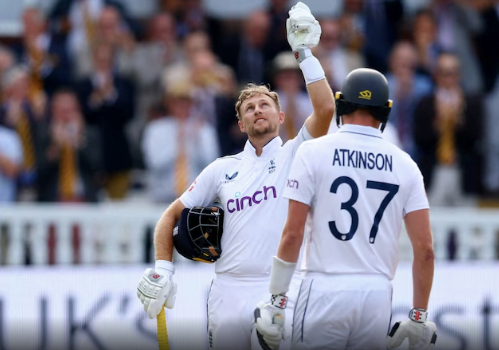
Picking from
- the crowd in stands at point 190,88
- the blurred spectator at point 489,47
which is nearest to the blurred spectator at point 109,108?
the crowd in stands at point 190,88

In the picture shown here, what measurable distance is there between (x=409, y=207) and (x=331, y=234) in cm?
49

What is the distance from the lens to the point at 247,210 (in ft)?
22.0

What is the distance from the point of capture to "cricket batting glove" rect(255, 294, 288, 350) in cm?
570

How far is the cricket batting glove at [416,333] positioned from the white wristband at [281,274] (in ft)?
2.28

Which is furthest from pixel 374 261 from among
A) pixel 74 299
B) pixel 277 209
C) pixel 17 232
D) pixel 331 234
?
pixel 17 232

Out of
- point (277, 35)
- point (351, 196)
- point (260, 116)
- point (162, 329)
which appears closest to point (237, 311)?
point (162, 329)

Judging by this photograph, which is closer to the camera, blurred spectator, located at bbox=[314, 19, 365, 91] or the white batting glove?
the white batting glove

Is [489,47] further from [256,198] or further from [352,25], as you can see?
[256,198]

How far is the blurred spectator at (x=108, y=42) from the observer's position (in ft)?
38.5

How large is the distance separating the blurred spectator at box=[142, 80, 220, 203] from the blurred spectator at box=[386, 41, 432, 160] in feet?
6.96

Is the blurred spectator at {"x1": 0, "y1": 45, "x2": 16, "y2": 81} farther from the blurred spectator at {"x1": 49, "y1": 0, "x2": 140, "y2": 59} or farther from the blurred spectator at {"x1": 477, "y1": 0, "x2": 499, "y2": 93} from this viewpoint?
the blurred spectator at {"x1": 477, "y1": 0, "x2": 499, "y2": 93}

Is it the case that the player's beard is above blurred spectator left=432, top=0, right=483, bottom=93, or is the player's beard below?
below

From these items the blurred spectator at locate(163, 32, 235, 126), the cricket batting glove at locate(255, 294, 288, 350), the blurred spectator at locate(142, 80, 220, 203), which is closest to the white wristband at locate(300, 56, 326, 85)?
the cricket batting glove at locate(255, 294, 288, 350)

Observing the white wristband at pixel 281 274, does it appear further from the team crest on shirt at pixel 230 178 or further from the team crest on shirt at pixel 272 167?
the team crest on shirt at pixel 230 178
